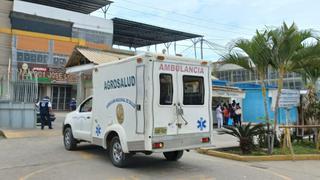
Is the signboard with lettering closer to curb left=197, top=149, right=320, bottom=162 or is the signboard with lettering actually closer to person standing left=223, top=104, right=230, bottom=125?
curb left=197, top=149, right=320, bottom=162

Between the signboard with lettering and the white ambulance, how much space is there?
371 centimetres

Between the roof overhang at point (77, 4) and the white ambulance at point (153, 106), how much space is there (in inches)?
1683

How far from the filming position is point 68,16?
49.6 meters

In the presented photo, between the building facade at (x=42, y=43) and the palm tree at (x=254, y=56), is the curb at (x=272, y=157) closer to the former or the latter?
the palm tree at (x=254, y=56)

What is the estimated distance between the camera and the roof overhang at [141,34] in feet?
178

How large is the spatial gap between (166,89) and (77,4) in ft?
150

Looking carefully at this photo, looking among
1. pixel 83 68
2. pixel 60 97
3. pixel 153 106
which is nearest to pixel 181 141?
pixel 153 106

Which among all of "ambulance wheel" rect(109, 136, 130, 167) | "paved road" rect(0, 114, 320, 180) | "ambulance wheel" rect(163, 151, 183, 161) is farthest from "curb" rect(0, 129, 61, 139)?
"ambulance wheel" rect(163, 151, 183, 161)

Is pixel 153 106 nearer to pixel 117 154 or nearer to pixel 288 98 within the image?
pixel 117 154

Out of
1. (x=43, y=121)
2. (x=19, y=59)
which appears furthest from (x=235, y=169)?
(x=19, y=59)

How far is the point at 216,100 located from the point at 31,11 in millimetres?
29530

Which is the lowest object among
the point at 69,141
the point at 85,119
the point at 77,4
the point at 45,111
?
the point at 69,141

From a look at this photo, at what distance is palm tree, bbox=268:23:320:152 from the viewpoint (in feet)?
37.8

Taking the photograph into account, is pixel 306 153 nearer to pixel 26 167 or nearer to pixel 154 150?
pixel 154 150
